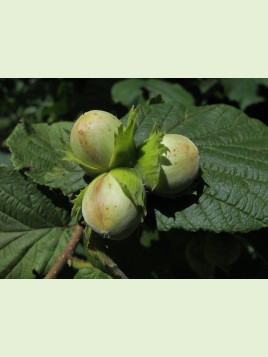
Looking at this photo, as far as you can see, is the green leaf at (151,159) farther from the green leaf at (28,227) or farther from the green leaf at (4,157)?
the green leaf at (4,157)

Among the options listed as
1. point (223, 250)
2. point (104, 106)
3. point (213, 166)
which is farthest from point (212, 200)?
point (104, 106)

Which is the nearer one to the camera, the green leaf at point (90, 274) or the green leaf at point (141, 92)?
the green leaf at point (90, 274)

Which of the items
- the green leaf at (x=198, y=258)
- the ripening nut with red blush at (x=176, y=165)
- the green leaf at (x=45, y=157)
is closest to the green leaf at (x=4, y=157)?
the green leaf at (x=45, y=157)

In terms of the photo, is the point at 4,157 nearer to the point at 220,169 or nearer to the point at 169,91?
the point at 169,91

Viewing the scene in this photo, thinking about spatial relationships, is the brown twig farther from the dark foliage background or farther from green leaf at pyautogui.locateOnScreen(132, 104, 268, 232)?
green leaf at pyautogui.locateOnScreen(132, 104, 268, 232)

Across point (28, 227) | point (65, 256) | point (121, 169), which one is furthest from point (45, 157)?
point (121, 169)
